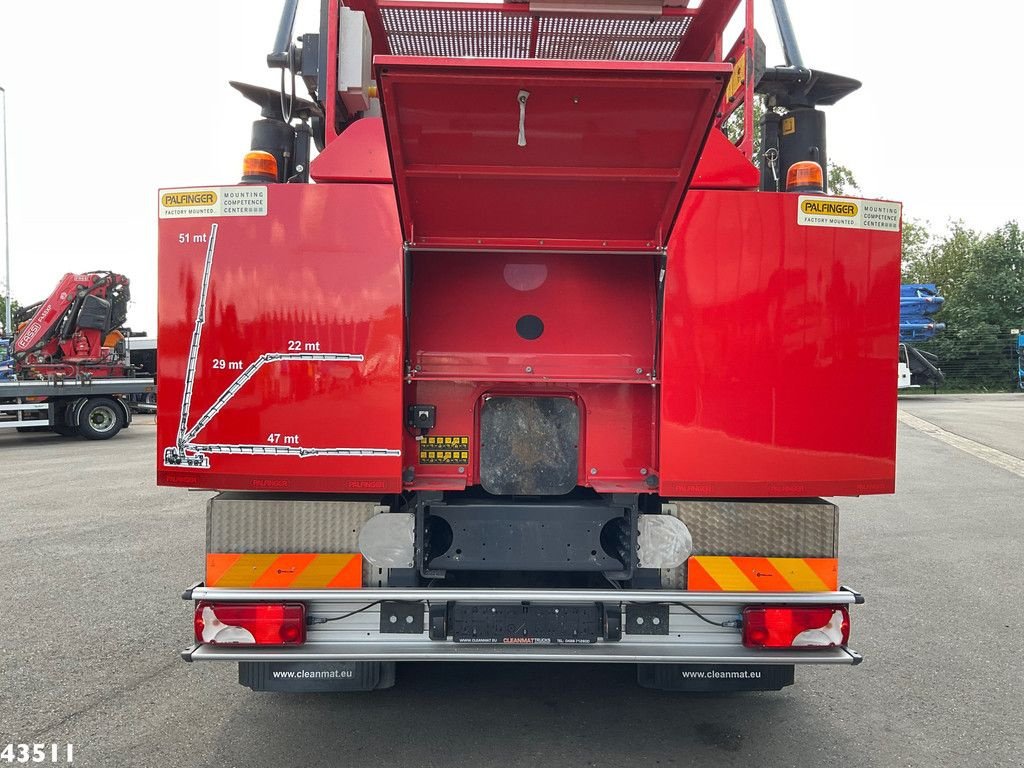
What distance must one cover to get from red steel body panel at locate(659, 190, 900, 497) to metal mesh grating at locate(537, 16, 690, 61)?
2.67 ft

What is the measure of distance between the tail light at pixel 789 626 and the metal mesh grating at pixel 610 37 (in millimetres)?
2360

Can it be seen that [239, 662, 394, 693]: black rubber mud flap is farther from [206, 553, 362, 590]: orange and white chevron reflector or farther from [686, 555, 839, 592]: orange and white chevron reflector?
[686, 555, 839, 592]: orange and white chevron reflector

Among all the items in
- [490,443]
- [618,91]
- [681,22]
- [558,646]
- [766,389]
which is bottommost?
[558,646]

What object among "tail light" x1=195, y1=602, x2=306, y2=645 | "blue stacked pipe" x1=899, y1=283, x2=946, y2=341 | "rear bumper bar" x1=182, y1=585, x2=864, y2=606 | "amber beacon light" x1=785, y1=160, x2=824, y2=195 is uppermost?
"blue stacked pipe" x1=899, y1=283, x2=946, y2=341

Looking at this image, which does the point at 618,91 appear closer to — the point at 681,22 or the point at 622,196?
the point at 622,196

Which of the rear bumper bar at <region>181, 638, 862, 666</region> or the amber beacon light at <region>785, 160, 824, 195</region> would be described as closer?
the rear bumper bar at <region>181, 638, 862, 666</region>

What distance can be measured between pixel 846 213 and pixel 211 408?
8.29 feet

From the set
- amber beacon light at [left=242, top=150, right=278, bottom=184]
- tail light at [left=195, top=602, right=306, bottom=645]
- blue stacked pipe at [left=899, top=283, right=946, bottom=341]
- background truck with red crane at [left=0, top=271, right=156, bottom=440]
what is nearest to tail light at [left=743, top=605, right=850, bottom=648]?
tail light at [left=195, top=602, right=306, bottom=645]

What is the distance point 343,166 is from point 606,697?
2710 mm

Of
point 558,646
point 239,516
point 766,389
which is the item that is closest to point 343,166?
point 239,516

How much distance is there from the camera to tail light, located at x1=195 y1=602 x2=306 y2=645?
9.12 ft

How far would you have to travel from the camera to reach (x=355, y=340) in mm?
2820

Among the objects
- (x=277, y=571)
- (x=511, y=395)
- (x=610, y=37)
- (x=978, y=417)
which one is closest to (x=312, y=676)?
(x=277, y=571)

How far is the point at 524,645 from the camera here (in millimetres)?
2844
